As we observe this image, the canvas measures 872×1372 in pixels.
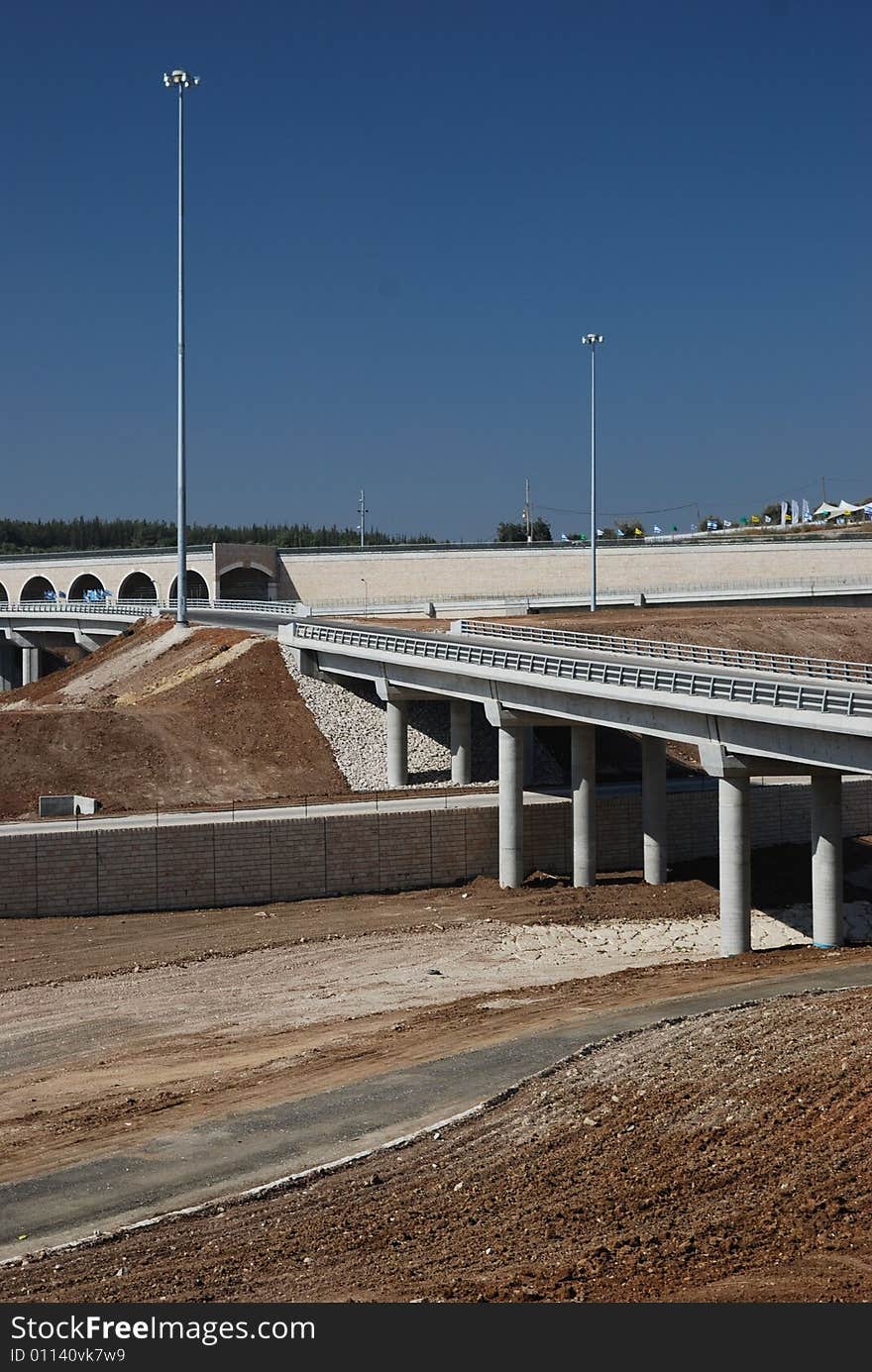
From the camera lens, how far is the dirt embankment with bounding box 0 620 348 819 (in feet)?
182

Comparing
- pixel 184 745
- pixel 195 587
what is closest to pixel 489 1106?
pixel 184 745

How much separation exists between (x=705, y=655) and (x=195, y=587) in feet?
298

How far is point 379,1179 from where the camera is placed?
18.1 m

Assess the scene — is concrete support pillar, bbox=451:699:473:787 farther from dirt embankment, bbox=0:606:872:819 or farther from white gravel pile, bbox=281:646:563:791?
dirt embankment, bbox=0:606:872:819

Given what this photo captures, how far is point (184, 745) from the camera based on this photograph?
60.0 metres

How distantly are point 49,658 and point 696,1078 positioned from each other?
366ft

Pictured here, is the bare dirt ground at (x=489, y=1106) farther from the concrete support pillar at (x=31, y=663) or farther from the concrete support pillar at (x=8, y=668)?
the concrete support pillar at (x=8, y=668)

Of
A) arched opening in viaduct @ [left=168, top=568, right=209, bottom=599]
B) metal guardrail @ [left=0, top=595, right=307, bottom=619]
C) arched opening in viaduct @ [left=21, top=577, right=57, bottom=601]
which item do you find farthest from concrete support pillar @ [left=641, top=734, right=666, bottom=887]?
arched opening in viaduct @ [left=21, top=577, right=57, bottom=601]

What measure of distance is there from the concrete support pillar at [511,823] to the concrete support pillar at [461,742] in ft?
32.3

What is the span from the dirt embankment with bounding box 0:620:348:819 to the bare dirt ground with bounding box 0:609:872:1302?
1313cm

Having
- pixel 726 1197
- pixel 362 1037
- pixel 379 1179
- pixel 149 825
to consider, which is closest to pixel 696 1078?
pixel 726 1197

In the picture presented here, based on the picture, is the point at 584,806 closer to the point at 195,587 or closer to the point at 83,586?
the point at 195,587

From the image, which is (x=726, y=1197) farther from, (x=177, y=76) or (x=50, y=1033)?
(x=177, y=76)

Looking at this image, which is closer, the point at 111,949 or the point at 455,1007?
the point at 455,1007
